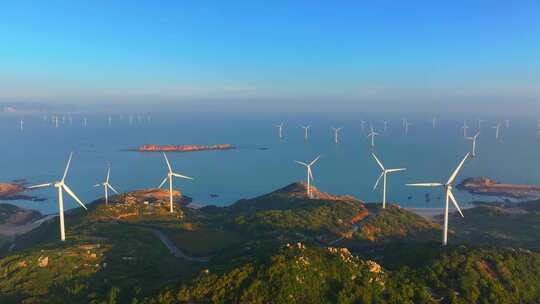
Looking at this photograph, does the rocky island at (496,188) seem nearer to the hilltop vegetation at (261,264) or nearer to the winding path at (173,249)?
the hilltop vegetation at (261,264)

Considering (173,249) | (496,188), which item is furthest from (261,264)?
(496,188)

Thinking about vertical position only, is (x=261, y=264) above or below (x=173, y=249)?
above

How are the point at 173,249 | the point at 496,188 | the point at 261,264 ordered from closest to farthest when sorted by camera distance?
the point at 261,264 < the point at 173,249 < the point at 496,188

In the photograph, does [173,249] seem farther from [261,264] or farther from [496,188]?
[496,188]

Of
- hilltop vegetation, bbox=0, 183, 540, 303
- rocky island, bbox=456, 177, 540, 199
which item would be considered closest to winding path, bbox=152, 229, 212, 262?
hilltop vegetation, bbox=0, 183, 540, 303

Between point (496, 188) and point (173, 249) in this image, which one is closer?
point (173, 249)

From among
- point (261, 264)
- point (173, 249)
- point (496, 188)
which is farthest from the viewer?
point (496, 188)

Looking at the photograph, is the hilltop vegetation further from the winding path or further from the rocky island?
the rocky island

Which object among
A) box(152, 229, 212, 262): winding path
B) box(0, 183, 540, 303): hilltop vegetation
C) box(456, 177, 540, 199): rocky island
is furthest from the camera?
box(456, 177, 540, 199): rocky island
